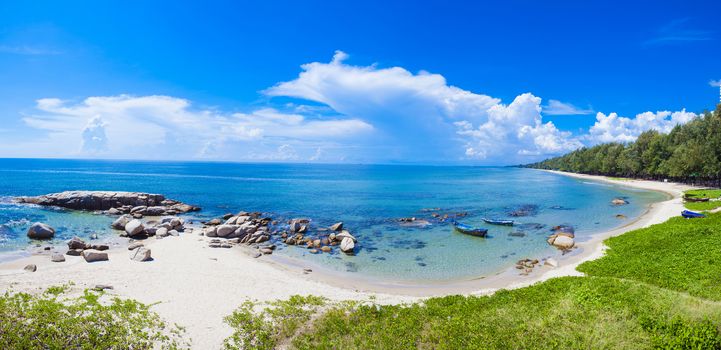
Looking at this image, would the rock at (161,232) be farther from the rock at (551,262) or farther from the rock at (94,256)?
the rock at (551,262)

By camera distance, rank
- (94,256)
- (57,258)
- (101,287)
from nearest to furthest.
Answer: (101,287) < (94,256) < (57,258)

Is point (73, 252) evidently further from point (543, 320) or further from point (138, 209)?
point (543, 320)

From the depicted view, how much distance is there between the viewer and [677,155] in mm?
99812

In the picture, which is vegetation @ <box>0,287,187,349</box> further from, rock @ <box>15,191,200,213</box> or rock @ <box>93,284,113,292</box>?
rock @ <box>15,191,200,213</box>

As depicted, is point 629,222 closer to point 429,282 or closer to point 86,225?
point 429,282

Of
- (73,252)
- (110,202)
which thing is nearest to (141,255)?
(73,252)

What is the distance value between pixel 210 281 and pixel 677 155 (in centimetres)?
12599

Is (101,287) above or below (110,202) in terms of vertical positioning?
below

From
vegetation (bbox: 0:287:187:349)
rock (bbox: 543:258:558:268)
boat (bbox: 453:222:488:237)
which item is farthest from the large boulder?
vegetation (bbox: 0:287:187:349)

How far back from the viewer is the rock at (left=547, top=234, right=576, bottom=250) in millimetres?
38406

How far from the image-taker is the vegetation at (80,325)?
47.5ft

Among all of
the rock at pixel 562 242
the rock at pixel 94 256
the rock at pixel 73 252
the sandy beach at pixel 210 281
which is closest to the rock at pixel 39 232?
the sandy beach at pixel 210 281

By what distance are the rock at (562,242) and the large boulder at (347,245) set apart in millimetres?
22801

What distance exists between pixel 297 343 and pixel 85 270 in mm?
21180
